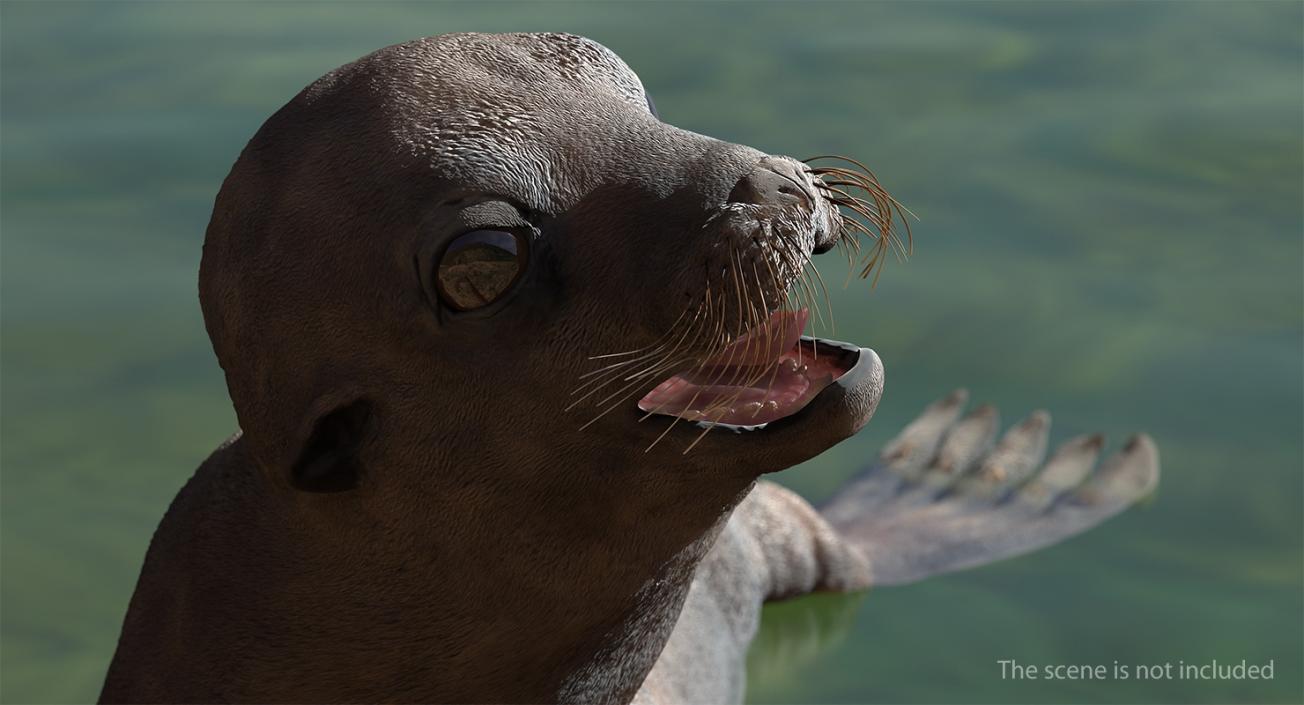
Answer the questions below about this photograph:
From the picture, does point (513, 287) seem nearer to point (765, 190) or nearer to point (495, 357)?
point (495, 357)

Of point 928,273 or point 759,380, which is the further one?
point 928,273

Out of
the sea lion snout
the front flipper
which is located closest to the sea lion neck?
the sea lion snout

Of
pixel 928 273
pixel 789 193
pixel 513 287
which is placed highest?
pixel 789 193

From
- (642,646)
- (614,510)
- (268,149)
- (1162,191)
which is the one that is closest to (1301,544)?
(1162,191)

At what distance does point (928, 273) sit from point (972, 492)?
952 millimetres

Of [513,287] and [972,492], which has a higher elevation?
[513,287]

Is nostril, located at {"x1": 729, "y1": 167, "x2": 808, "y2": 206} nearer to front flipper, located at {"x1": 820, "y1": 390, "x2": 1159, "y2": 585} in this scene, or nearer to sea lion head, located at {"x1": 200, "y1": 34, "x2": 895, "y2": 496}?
sea lion head, located at {"x1": 200, "y1": 34, "x2": 895, "y2": 496}

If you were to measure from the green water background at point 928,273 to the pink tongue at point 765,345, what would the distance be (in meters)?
1.86

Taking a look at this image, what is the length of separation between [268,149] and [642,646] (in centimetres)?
93

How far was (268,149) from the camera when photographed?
2578 mm

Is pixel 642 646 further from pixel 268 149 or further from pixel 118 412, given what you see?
pixel 118 412

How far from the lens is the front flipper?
470 cm

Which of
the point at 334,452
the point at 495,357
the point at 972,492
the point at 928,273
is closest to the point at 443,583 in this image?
the point at 334,452

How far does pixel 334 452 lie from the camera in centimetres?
261
